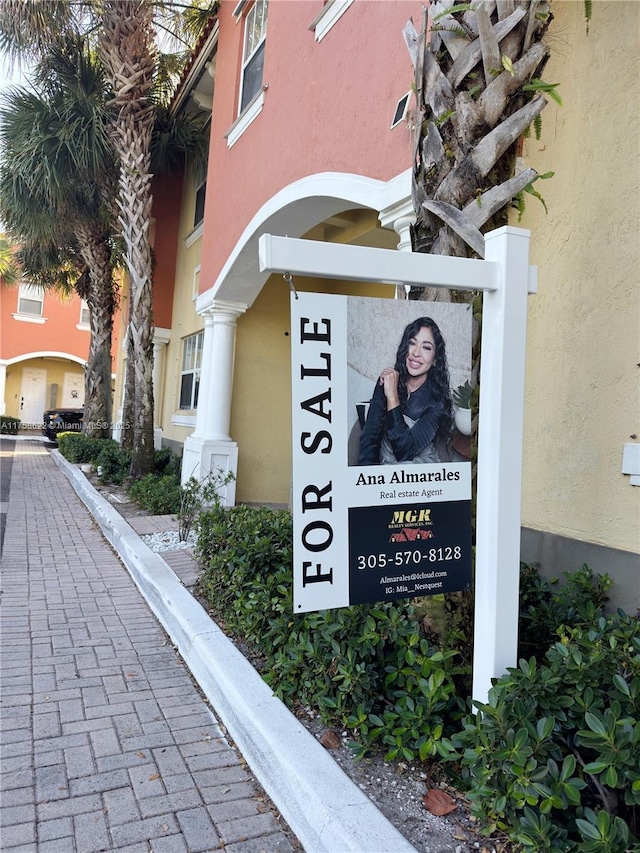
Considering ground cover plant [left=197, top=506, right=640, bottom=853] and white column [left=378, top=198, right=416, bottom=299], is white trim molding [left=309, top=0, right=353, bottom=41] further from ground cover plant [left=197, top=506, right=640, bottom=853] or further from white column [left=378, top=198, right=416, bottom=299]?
ground cover plant [left=197, top=506, right=640, bottom=853]

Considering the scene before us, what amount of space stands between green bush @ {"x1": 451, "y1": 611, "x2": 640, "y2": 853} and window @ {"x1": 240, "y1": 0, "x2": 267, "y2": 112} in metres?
8.17

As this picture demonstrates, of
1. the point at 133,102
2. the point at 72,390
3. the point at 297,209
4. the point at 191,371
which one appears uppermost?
the point at 133,102

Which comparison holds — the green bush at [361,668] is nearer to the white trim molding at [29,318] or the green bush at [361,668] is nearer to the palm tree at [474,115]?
the palm tree at [474,115]

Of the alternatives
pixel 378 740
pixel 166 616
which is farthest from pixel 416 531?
pixel 166 616

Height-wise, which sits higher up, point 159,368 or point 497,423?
point 159,368

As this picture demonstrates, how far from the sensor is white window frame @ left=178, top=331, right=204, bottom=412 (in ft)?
40.5

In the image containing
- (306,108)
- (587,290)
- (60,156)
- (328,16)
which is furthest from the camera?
(60,156)

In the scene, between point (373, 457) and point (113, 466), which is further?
point (113, 466)

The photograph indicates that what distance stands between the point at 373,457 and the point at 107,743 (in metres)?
2.08

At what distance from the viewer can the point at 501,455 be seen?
8.00 ft

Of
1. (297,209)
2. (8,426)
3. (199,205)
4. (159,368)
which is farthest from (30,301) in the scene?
(297,209)

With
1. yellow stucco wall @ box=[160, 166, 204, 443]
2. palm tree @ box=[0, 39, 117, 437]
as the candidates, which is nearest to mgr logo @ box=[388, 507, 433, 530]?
yellow stucco wall @ box=[160, 166, 204, 443]

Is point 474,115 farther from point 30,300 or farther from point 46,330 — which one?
point 30,300

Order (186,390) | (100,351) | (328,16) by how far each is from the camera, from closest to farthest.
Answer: (328,16), (186,390), (100,351)
